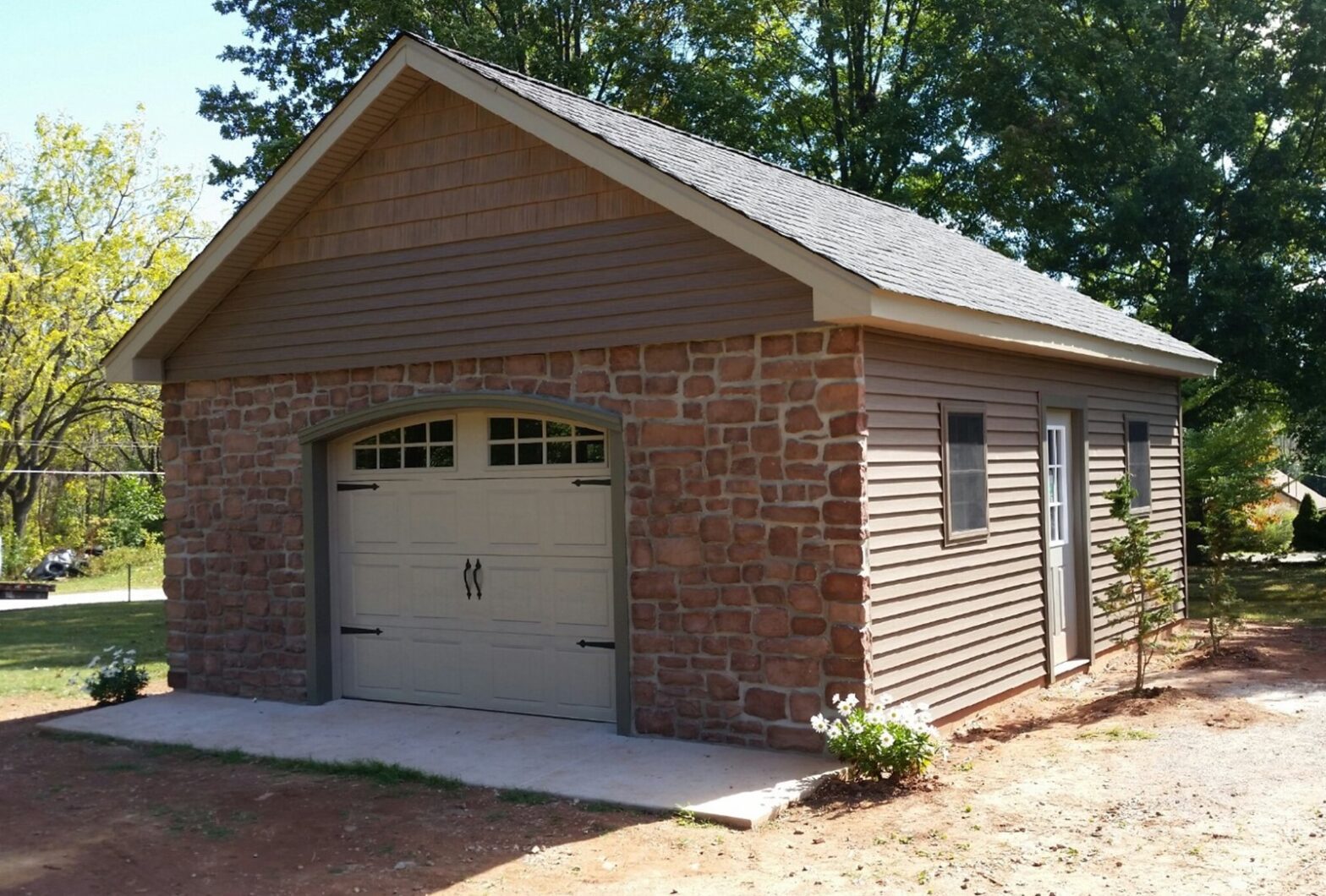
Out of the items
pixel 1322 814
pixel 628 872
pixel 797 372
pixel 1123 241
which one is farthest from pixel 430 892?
pixel 1123 241

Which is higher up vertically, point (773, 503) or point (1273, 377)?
point (1273, 377)

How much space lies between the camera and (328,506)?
997cm

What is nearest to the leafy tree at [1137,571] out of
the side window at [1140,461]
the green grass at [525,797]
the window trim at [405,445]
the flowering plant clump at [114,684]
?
the side window at [1140,461]

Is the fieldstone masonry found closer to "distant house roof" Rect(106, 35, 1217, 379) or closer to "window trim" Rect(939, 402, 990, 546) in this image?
"distant house roof" Rect(106, 35, 1217, 379)

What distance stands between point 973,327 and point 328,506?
525cm

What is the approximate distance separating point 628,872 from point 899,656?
2.76 meters

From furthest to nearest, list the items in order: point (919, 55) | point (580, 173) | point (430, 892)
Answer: point (919, 55) → point (580, 173) → point (430, 892)

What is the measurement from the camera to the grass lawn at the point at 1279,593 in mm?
14930

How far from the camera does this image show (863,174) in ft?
74.9

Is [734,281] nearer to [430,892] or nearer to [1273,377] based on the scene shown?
[430,892]

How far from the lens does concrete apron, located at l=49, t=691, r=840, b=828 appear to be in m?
6.91

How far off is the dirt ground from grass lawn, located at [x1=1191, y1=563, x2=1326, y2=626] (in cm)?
704

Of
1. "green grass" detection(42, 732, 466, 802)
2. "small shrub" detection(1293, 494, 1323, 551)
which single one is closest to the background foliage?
"small shrub" detection(1293, 494, 1323, 551)

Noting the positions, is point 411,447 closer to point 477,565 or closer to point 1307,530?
point 477,565
